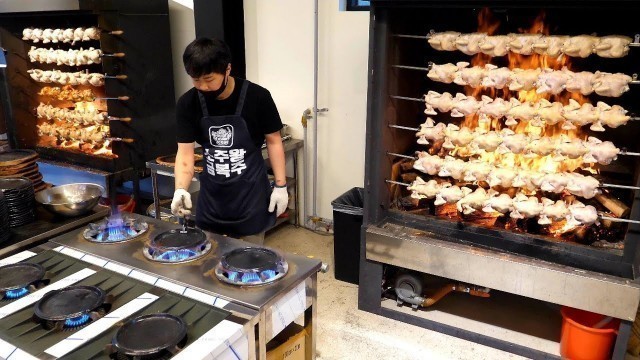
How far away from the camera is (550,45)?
8.72 feet

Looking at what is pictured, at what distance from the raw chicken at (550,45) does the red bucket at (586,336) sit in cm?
151

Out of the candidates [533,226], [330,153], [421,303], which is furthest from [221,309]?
[330,153]

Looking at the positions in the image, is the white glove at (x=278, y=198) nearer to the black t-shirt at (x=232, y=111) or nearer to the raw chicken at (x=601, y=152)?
the black t-shirt at (x=232, y=111)

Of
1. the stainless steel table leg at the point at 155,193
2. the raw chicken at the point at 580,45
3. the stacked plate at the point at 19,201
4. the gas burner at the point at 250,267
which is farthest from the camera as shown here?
the stainless steel table leg at the point at 155,193

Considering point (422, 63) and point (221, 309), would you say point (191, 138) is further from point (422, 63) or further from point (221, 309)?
point (422, 63)

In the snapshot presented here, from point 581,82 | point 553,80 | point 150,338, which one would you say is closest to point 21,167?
point 150,338

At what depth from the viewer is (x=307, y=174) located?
473 centimetres

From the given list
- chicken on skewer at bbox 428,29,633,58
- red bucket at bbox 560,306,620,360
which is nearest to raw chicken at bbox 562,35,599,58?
chicken on skewer at bbox 428,29,633,58

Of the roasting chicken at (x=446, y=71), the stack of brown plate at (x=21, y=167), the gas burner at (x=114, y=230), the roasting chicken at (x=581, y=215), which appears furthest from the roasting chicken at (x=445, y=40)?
the stack of brown plate at (x=21, y=167)

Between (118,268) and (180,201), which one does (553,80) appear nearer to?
(180,201)

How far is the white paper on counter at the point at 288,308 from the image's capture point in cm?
189

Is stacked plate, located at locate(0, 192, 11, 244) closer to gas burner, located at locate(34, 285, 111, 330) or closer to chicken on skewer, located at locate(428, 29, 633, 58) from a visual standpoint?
gas burner, located at locate(34, 285, 111, 330)

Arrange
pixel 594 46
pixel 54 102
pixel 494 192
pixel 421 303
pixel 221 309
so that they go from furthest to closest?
pixel 54 102 < pixel 421 303 < pixel 494 192 < pixel 594 46 < pixel 221 309

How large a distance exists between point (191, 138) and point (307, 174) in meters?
1.98
